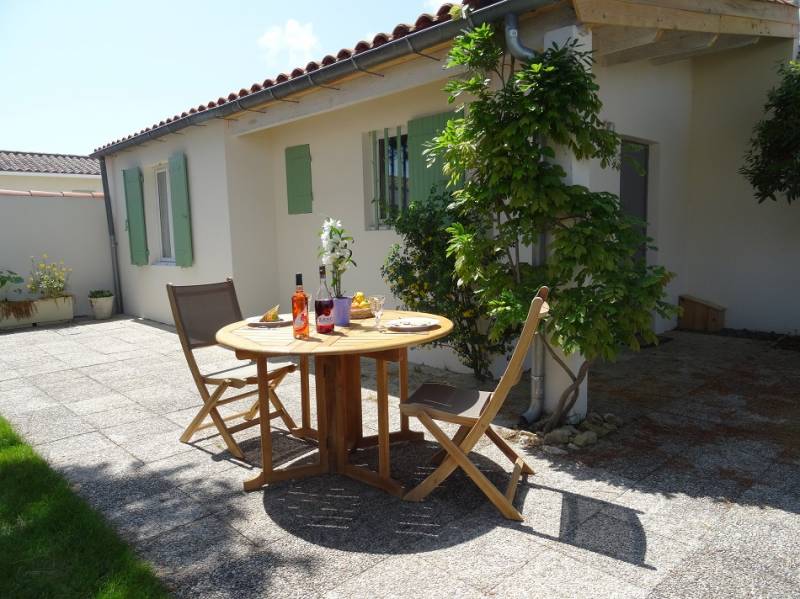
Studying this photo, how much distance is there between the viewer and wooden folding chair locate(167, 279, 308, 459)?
3410mm

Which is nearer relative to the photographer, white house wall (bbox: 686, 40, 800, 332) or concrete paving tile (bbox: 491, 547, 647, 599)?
concrete paving tile (bbox: 491, 547, 647, 599)

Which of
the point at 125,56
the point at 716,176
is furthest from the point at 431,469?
the point at 125,56

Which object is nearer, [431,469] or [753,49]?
[431,469]

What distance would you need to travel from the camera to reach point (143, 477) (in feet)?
10.2

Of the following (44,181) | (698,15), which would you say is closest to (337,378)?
(698,15)

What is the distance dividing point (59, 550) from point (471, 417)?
187 cm

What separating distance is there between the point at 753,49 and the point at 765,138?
1179 mm

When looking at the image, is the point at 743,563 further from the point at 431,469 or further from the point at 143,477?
the point at 143,477

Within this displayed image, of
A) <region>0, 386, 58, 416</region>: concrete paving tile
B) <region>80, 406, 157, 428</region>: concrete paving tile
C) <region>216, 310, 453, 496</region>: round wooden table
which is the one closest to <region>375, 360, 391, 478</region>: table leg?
<region>216, 310, 453, 496</region>: round wooden table

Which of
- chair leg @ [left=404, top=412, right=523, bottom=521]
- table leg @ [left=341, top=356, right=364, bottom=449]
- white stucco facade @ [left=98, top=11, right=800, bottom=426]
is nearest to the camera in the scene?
chair leg @ [left=404, top=412, right=523, bottom=521]

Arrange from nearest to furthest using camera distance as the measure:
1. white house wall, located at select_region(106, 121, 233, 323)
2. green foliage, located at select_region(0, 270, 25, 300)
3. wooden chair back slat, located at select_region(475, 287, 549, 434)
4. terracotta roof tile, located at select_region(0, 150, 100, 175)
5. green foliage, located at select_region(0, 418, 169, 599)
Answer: green foliage, located at select_region(0, 418, 169, 599) < wooden chair back slat, located at select_region(475, 287, 549, 434) < white house wall, located at select_region(106, 121, 233, 323) < green foliage, located at select_region(0, 270, 25, 300) < terracotta roof tile, located at select_region(0, 150, 100, 175)

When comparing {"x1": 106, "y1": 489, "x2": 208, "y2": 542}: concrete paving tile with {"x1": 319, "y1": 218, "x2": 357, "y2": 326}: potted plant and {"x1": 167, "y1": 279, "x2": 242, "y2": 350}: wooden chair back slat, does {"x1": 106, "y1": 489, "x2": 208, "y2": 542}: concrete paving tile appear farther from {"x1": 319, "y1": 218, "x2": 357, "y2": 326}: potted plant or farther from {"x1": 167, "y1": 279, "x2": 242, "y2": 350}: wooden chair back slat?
{"x1": 319, "y1": 218, "x2": 357, "y2": 326}: potted plant

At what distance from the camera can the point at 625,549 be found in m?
2.26

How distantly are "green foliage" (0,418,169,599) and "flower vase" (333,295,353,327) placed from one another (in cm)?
150
